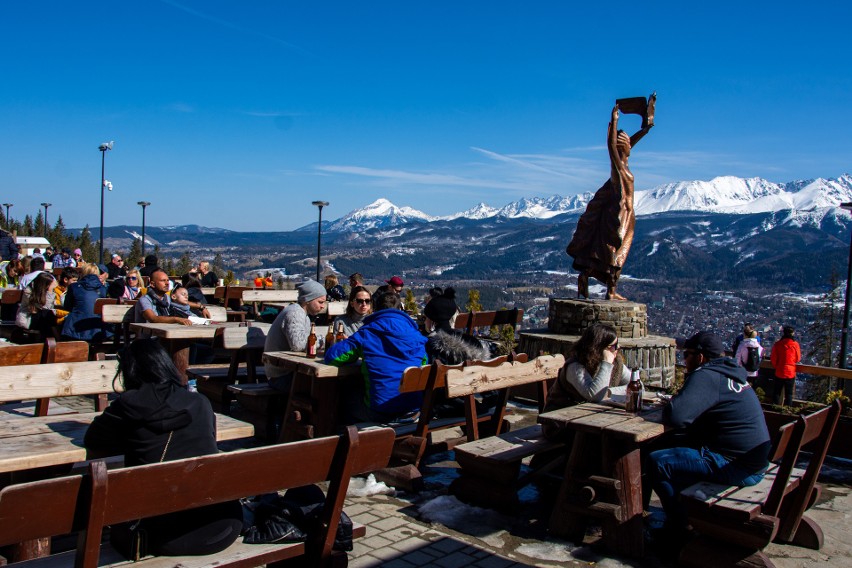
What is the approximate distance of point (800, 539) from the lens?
444cm

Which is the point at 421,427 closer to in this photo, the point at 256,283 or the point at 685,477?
the point at 685,477

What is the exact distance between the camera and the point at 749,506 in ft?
12.5

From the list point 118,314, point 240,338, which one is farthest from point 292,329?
point 118,314

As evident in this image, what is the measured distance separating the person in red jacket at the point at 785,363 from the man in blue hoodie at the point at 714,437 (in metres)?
6.98

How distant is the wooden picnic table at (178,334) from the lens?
270 inches

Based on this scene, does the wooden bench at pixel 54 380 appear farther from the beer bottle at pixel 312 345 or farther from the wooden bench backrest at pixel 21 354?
the beer bottle at pixel 312 345

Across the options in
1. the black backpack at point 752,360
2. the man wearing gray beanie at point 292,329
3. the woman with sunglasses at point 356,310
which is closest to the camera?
the man wearing gray beanie at point 292,329

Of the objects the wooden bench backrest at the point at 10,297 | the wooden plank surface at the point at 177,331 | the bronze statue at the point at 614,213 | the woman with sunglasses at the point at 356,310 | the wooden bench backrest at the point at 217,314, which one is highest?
the bronze statue at the point at 614,213

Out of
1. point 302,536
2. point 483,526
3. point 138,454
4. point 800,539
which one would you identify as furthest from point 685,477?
point 138,454

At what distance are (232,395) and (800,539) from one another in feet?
15.1

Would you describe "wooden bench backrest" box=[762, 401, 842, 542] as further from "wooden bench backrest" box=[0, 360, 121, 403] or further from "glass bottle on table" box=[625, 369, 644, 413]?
"wooden bench backrest" box=[0, 360, 121, 403]

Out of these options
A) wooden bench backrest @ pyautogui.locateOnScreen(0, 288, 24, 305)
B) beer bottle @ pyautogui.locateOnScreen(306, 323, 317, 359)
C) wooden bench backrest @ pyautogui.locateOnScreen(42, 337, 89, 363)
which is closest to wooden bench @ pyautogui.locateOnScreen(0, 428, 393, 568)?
wooden bench backrest @ pyautogui.locateOnScreen(42, 337, 89, 363)

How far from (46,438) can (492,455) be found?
2545 mm

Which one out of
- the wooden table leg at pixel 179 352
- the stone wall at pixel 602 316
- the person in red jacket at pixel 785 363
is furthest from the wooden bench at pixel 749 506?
the person in red jacket at pixel 785 363
